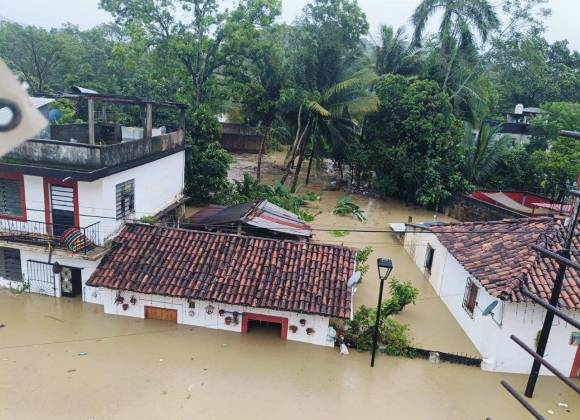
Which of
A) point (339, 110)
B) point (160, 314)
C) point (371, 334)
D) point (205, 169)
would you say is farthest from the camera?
point (339, 110)

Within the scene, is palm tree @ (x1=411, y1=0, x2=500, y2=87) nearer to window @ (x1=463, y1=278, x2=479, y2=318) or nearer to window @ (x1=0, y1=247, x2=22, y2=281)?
window @ (x1=463, y1=278, x2=479, y2=318)

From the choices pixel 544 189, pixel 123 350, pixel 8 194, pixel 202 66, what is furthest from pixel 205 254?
pixel 544 189

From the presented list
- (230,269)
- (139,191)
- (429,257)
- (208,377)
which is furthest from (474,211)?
(208,377)

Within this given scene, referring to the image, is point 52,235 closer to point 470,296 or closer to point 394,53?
point 470,296

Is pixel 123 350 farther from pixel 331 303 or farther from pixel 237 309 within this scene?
pixel 331 303

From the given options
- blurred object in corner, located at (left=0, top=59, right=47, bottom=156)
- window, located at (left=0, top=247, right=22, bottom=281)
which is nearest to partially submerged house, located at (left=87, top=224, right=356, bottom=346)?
window, located at (left=0, top=247, right=22, bottom=281)

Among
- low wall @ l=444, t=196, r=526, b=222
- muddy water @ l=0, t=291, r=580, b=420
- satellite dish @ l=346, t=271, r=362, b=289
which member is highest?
satellite dish @ l=346, t=271, r=362, b=289
